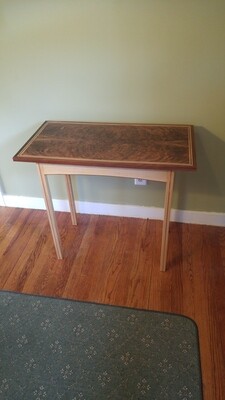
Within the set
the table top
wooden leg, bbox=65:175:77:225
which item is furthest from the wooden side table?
wooden leg, bbox=65:175:77:225

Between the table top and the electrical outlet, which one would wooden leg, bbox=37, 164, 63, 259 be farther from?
the electrical outlet

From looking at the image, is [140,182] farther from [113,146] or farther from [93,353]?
[93,353]

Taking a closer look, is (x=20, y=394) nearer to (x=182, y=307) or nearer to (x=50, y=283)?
(x=50, y=283)

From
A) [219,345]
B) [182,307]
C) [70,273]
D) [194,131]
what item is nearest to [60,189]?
[70,273]

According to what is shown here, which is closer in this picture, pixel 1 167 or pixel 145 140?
pixel 145 140

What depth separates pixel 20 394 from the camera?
122 cm

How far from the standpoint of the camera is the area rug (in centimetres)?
122

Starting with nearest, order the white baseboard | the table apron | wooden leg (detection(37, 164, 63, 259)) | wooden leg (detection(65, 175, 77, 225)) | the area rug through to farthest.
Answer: the area rug → the table apron → wooden leg (detection(37, 164, 63, 259)) → wooden leg (detection(65, 175, 77, 225)) → the white baseboard

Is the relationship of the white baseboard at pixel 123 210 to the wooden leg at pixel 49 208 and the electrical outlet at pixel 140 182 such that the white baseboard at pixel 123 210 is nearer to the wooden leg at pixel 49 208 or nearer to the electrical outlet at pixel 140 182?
the electrical outlet at pixel 140 182

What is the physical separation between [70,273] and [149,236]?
596mm

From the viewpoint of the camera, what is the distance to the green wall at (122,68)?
1.39 meters

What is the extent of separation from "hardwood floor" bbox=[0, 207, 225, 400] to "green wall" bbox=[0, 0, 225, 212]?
13.5 inches

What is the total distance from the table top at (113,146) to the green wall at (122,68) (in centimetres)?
11

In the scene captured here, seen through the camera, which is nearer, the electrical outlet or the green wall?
the green wall
